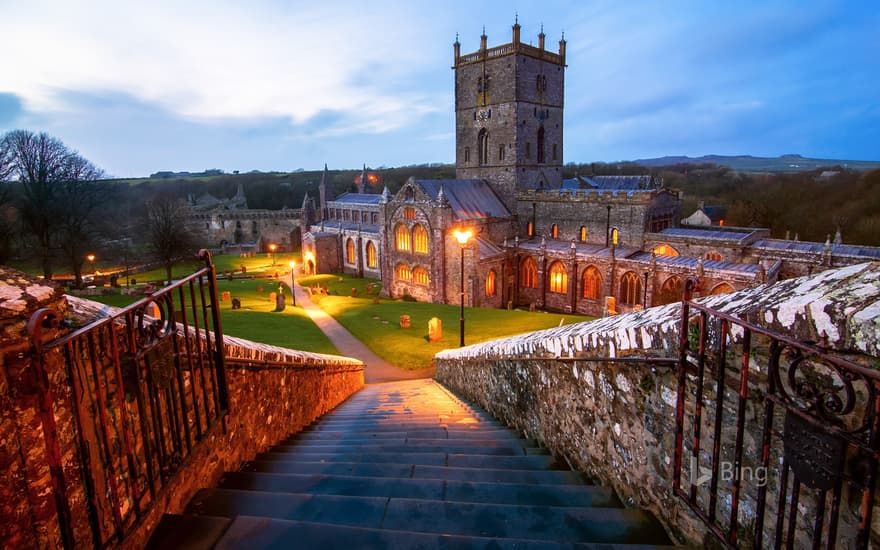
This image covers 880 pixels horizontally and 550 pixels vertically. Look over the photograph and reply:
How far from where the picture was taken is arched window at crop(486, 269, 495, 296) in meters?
36.2

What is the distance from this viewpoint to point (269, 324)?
90.4ft

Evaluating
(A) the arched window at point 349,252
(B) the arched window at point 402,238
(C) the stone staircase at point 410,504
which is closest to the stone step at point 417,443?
(C) the stone staircase at point 410,504

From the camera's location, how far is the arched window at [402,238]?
40.2 meters

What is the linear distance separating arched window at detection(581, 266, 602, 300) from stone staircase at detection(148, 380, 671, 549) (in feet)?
95.3

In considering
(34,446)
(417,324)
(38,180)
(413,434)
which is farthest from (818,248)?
(38,180)

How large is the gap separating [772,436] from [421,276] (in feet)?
122

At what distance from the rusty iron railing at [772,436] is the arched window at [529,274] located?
34.5 m

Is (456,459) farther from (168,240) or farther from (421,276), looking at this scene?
(168,240)

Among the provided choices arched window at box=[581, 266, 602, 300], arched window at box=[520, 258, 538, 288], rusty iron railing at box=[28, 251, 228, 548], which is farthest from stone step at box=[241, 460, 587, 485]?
arched window at box=[520, 258, 538, 288]

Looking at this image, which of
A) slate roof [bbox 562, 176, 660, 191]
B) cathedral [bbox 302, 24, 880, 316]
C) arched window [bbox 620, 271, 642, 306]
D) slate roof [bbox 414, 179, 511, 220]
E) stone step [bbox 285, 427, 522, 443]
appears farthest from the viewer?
slate roof [bbox 562, 176, 660, 191]

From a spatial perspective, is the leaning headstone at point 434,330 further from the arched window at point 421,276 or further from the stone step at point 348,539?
the stone step at point 348,539

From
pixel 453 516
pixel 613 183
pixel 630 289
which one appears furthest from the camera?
pixel 613 183

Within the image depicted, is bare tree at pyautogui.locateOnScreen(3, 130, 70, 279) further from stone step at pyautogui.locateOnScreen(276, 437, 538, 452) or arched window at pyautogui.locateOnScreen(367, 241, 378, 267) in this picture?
stone step at pyautogui.locateOnScreen(276, 437, 538, 452)

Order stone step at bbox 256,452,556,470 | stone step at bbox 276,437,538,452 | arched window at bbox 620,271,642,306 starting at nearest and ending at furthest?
stone step at bbox 256,452,556,470
stone step at bbox 276,437,538,452
arched window at bbox 620,271,642,306
